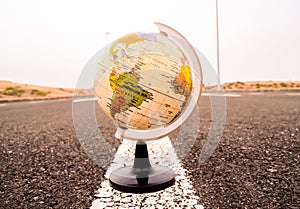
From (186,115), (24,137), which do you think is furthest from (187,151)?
(24,137)

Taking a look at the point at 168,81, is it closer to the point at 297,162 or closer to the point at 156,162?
the point at 156,162

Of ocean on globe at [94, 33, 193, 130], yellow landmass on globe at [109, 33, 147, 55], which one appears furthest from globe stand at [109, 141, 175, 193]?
yellow landmass on globe at [109, 33, 147, 55]

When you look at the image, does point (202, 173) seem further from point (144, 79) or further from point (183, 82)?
point (144, 79)

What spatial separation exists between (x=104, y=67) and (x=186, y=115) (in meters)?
0.92

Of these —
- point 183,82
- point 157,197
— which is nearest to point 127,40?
point 183,82

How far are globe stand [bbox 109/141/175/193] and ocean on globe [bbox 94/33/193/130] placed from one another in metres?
0.38

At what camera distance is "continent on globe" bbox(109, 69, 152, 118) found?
2324 mm

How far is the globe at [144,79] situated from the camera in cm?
232

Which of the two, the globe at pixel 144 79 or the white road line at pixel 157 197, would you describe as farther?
the globe at pixel 144 79

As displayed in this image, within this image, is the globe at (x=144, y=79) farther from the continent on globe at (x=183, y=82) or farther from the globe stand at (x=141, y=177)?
the globe stand at (x=141, y=177)

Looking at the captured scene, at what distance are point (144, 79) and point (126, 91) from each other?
186mm

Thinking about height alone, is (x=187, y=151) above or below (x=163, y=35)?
below

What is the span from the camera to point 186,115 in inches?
108

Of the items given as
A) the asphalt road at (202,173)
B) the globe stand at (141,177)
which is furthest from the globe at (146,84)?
the asphalt road at (202,173)
